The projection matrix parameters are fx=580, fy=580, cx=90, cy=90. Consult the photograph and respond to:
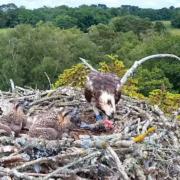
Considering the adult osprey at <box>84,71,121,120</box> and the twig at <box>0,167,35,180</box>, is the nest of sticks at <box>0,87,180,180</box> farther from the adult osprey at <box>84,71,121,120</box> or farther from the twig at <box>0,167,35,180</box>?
the adult osprey at <box>84,71,121,120</box>

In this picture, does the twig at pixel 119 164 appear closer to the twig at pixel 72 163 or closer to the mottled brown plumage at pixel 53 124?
the twig at pixel 72 163

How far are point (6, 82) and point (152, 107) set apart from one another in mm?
26060

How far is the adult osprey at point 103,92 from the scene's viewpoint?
18.6 feet

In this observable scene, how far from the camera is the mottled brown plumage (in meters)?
5.08

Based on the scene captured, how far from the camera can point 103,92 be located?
18.6 feet

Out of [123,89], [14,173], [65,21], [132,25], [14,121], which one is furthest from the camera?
[65,21]

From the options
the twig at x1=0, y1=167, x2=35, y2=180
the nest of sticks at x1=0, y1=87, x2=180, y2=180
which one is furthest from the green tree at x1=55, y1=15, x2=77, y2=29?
the twig at x1=0, y1=167, x2=35, y2=180

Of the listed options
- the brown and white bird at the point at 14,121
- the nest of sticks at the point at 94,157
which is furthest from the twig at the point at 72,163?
the brown and white bird at the point at 14,121

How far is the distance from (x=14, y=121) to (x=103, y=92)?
36.1 inches

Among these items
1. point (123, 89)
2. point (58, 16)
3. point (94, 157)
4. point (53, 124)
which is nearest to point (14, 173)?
point (94, 157)

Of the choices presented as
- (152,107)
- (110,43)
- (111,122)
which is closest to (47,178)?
(111,122)

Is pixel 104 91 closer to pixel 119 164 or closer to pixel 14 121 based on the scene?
pixel 14 121

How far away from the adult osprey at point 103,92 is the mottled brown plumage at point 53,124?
0.84ft

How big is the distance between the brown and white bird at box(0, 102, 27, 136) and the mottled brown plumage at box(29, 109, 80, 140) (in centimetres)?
14
